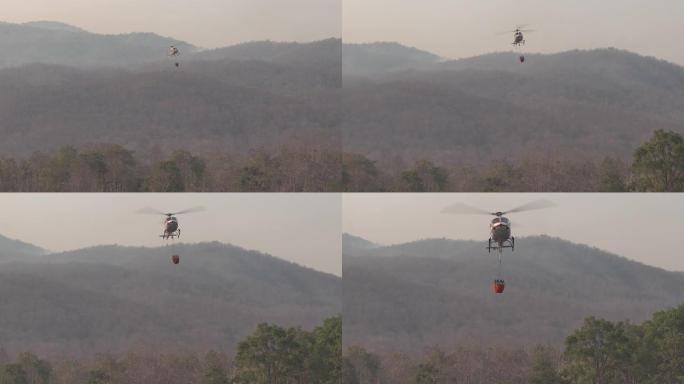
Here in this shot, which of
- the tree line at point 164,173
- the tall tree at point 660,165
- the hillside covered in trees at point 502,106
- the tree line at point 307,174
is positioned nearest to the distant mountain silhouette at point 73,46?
the tree line at point 164,173

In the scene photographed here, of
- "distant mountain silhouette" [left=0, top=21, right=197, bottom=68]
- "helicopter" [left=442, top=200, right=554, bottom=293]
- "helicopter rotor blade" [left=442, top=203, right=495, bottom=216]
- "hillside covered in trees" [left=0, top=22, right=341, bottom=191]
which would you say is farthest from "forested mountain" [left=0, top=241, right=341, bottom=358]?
"distant mountain silhouette" [left=0, top=21, right=197, bottom=68]

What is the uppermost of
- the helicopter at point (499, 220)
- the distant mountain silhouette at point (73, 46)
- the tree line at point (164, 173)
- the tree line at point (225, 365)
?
the distant mountain silhouette at point (73, 46)

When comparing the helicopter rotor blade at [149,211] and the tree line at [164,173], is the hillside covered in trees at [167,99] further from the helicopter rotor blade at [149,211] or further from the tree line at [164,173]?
the helicopter rotor blade at [149,211]

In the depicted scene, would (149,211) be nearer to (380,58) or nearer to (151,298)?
(151,298)

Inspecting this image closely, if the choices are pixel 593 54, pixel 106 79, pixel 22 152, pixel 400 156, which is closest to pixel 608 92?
pixel 593 54

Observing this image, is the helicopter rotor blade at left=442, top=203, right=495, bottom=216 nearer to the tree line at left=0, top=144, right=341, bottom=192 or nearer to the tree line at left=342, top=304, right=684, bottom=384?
the tree line at left=0, top=144, right=341, bottom=192

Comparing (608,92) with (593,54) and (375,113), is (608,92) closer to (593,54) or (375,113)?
(593,54)
